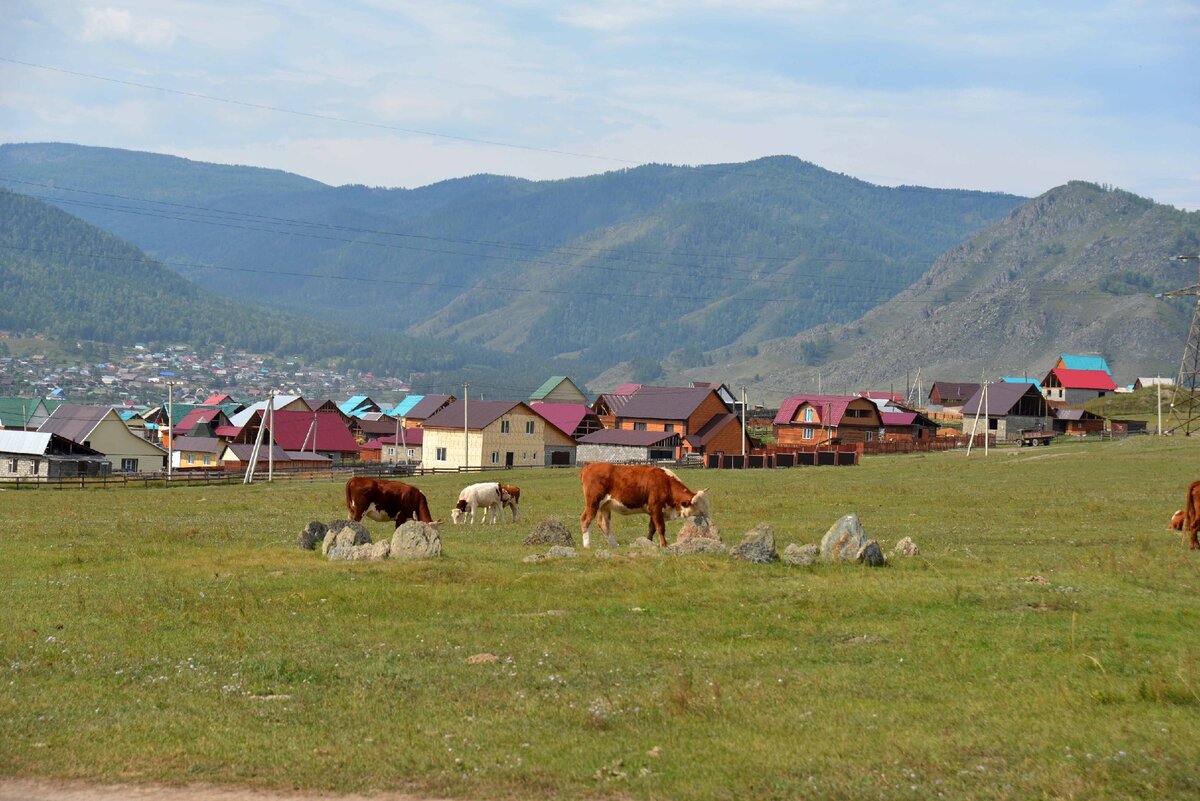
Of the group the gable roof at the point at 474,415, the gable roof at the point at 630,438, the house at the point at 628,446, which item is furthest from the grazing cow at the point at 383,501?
the gable roof at the point at 630,438

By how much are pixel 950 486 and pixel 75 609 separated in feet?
159

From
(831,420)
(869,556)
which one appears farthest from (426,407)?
(869,556)

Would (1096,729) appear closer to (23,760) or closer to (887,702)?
(887,702)

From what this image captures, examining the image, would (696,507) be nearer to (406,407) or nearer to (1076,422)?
(1076,422)

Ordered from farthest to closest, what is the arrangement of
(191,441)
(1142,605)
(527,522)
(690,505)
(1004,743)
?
(191,441) < (527,522) < (690,505) < (1142,605) < (1004,743)

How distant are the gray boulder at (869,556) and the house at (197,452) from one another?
105789 millimetres

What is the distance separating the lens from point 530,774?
12.3 m

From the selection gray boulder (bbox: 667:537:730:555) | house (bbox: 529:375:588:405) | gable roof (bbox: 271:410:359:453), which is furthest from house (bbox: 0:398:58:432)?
gray boulder (bbox: 667:537:730:555)

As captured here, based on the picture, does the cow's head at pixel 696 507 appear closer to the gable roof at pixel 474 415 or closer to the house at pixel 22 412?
the gable roof at pixel 474 415

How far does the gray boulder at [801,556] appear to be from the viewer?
2489 cm

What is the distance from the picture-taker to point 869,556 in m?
25.2

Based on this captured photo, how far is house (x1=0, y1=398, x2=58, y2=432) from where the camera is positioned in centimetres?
15075

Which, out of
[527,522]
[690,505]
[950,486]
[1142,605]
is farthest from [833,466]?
[1142,605]

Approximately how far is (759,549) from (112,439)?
10182cm
